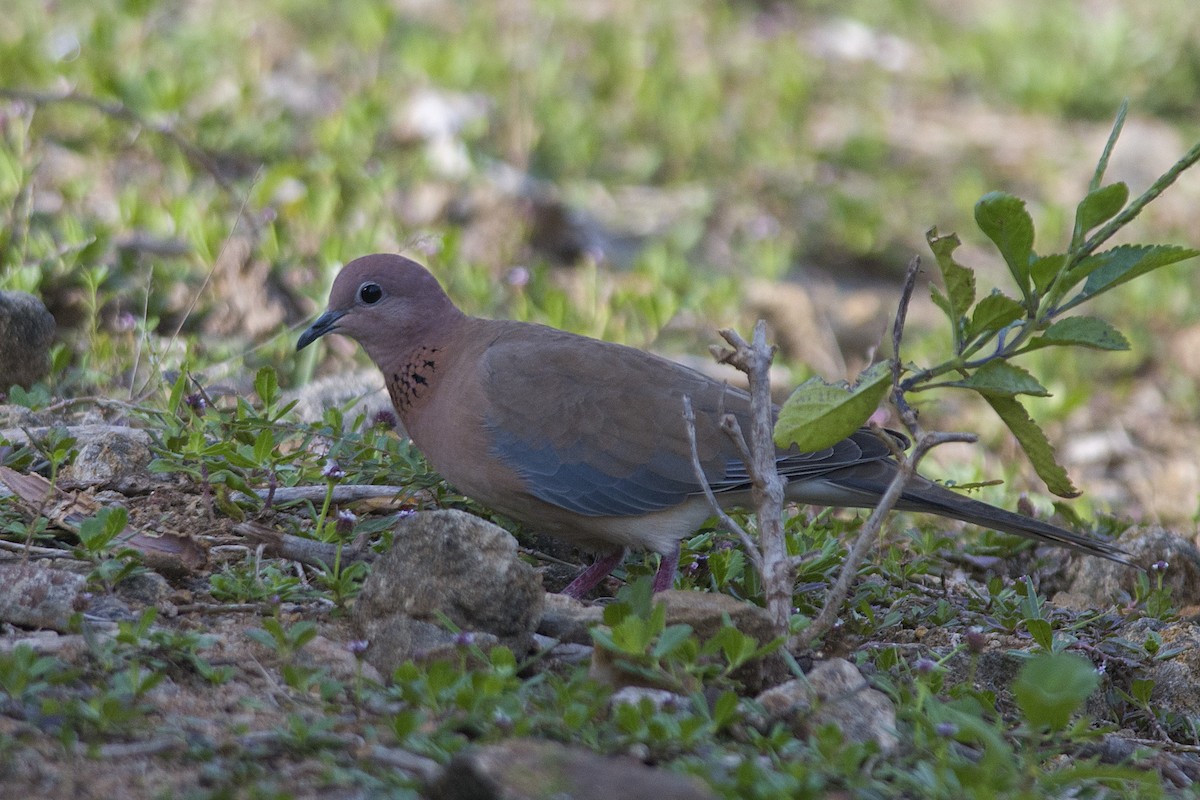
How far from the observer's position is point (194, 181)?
22.0 feet


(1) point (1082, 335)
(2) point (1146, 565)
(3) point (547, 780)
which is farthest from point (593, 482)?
(2) point (1146, 565)

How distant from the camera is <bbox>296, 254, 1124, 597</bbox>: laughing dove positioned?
3.68m

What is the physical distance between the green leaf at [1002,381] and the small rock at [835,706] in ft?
2.17

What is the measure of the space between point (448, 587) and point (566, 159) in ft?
17.6

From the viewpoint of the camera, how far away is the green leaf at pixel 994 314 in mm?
2721

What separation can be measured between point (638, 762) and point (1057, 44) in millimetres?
9221

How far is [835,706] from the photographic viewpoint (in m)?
2.68

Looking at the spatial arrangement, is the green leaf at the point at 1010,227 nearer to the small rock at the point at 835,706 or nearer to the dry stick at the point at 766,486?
the dry stick at the point at 766,486

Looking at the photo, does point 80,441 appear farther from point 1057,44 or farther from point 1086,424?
point 1057,44

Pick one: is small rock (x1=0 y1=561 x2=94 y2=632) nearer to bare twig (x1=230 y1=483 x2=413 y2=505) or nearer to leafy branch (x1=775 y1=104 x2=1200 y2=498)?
bare twig (x1=230 y1=483 x2=413 y2=505)

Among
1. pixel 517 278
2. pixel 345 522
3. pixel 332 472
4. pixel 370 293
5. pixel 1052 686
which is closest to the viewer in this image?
pixel 1052 686

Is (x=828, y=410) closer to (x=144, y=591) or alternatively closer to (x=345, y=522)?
(x=345, y=522)

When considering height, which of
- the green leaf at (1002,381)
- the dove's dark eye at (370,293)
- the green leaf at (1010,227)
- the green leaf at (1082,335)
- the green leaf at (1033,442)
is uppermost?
the green leaf at (1010,227)

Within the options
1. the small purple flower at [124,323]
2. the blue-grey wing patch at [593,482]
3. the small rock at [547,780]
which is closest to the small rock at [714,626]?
the small rock at [547,780]
